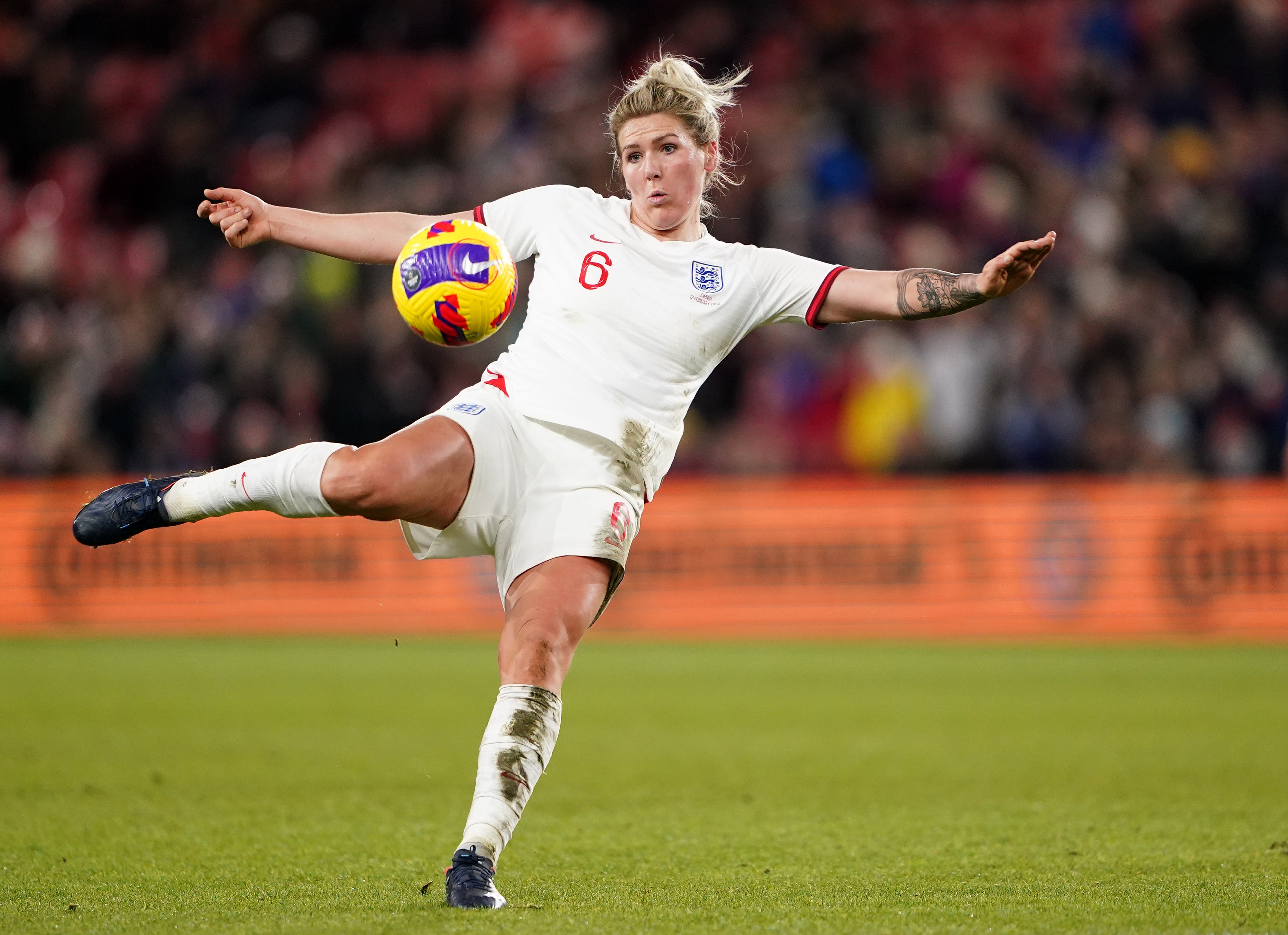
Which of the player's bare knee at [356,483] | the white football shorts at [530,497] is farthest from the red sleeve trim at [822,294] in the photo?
the player's bare knee at [356,483]

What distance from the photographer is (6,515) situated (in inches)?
565

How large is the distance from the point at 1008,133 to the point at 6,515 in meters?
10.2

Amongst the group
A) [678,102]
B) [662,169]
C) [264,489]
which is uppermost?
[678,102]

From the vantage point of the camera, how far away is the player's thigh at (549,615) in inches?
179

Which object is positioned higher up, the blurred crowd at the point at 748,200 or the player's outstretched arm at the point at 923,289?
the blurred crowd at the point at 748,200

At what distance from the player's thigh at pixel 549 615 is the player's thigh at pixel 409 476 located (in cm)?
32

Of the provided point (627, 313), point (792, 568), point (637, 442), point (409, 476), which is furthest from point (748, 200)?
point (409, 476)

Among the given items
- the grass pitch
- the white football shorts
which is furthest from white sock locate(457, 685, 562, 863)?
the white football shorts

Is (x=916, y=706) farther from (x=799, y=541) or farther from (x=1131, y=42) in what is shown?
(x=1131, y=42)

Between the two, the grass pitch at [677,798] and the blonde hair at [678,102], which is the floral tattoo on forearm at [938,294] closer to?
the blonde hair at [678,102]

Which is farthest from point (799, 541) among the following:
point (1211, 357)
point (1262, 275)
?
point (1262, 275)

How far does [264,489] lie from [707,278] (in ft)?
5.00

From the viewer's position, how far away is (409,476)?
4.45m

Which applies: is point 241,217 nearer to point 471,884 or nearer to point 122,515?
point 122,515
